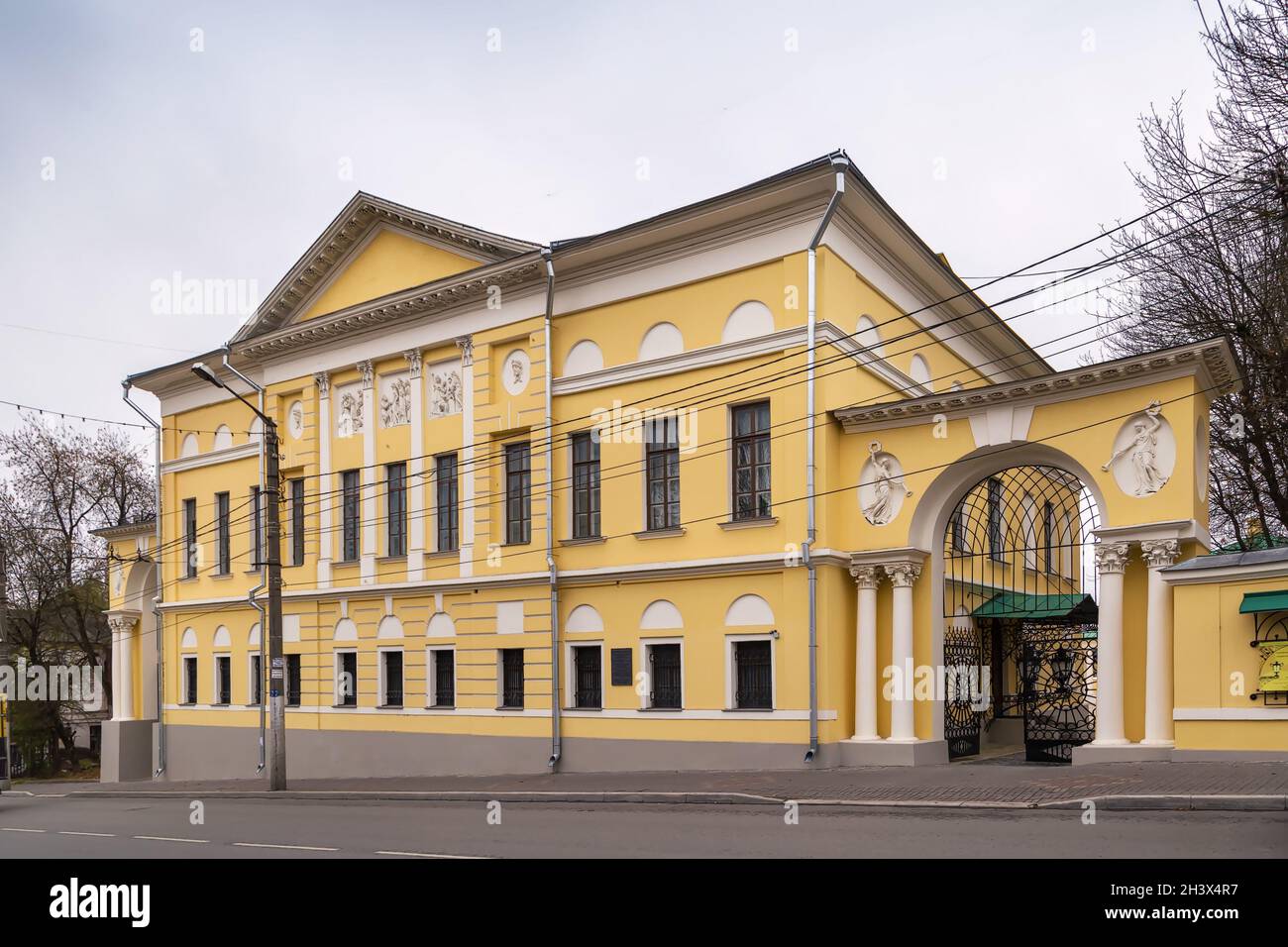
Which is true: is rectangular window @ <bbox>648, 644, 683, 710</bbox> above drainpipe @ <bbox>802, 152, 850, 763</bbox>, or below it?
below

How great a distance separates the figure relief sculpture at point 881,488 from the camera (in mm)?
20188

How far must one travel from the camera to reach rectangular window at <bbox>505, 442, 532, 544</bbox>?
2447cm

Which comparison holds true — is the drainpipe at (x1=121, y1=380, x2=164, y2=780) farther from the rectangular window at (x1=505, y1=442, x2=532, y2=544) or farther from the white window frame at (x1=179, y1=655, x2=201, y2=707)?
the rectangular window at (x1=505, y1=442, x2=532, y2=544)

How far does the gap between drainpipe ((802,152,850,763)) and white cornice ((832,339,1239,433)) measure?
0.83m

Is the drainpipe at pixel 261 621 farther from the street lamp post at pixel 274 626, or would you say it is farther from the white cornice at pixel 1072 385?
the white cornice at pixel 1072 385

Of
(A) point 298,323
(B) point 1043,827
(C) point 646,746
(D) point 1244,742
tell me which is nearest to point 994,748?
(C) point 646,746

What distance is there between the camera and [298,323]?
28.4 meters

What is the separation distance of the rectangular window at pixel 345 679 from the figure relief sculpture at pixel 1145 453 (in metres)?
18.2

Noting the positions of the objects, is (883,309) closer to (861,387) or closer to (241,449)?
(861,387)

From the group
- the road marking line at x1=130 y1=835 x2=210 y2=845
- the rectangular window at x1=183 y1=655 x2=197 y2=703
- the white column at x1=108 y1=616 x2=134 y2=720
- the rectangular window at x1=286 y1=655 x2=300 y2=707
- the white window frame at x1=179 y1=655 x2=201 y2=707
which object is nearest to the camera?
the road marking line at x1=130 y1=835 x2=210 y2=845

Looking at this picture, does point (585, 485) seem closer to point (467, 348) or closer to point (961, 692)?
point (467, 348)

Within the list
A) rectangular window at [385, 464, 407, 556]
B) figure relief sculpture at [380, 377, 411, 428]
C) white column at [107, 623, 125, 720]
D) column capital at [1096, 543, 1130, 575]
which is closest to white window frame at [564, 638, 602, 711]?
rectangular window at [385, 464, 407, 556]

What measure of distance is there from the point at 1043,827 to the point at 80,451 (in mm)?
42422

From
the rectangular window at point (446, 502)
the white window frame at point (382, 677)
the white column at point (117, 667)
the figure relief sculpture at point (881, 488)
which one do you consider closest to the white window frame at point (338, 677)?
the white window frame at point (382, 677)
